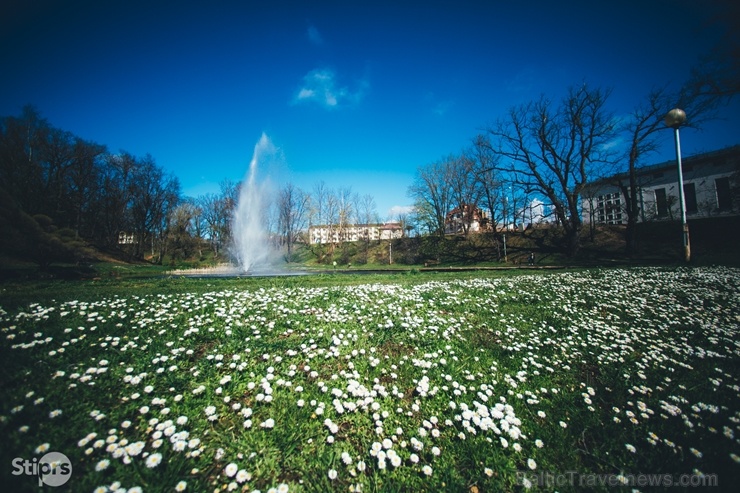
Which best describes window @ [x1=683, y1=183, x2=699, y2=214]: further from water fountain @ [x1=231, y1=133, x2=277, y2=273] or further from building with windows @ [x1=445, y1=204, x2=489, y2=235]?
water fountain @ [x1=231, y1=133, x2=277, y2=273]

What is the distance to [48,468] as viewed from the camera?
229cm

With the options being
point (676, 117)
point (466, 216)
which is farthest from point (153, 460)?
point (466, 216)

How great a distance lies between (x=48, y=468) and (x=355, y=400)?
2.90m

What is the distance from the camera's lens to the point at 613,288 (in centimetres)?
1099

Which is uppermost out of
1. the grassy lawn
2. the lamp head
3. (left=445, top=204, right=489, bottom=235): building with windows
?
the lamp head

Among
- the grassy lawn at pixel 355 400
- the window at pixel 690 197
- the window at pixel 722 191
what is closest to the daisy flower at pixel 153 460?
the grassy lawn at pixel 355 400

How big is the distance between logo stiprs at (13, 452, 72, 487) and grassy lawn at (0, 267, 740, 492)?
61 mm

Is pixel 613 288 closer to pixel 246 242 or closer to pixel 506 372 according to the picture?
pixel 506 372

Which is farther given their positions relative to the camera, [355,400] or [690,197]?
[690,197]

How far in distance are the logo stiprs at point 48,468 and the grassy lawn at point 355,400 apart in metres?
0.06

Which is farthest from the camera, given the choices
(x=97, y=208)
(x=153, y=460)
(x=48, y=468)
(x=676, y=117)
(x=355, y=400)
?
(x=97, y=208)

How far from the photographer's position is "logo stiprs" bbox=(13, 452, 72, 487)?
2.17 metres

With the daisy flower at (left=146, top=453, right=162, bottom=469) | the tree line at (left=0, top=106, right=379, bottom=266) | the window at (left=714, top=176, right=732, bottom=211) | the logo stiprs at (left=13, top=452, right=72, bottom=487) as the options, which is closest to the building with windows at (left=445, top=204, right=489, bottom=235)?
the tree line at (left=0, top=106, right=379, bottom=266)

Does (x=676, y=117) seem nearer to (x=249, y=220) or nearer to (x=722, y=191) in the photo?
(x=249, y=220)
